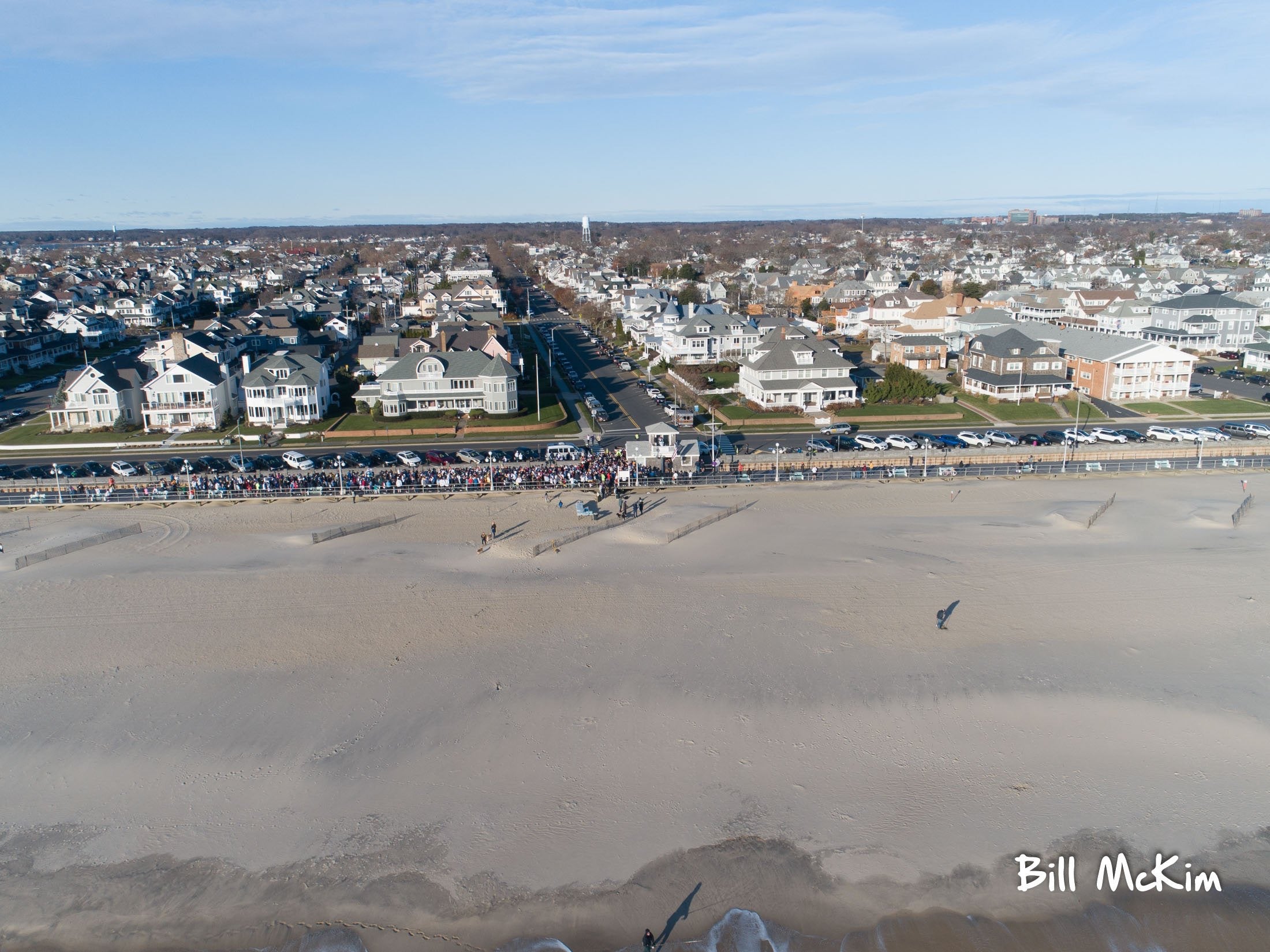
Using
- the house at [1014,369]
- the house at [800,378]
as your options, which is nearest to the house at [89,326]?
the house at [800,378]

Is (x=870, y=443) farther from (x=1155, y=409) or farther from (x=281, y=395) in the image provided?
(x=281, y=395)

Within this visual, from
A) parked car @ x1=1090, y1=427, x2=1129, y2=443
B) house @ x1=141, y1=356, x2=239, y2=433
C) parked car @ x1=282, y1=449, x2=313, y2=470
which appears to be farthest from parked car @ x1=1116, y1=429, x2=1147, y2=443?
house @ x1=141, y1=356, x2=239, y2=433

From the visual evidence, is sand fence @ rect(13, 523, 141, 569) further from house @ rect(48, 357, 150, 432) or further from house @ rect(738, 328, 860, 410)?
house @ rect(738, 328, 860, 410)

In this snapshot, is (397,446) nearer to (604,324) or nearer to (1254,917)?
(1254,917)

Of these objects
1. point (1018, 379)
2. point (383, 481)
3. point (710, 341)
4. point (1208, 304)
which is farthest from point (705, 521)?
point (1208, 304)

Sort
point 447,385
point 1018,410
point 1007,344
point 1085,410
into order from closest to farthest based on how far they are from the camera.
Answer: point 1018,410, point 1085,410, point 447,385, point 1007,344
